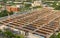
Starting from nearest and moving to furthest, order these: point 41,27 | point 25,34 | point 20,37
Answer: point 20,37 → point 25,34 → point 41,27

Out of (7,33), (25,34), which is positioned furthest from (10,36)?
(25,34)

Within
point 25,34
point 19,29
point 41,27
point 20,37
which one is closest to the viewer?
point 20,37

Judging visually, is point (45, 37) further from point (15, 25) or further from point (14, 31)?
point (15, 25)

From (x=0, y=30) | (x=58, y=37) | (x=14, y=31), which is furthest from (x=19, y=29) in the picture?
(x=58, y=37)

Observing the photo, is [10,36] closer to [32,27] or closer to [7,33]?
[7,33]

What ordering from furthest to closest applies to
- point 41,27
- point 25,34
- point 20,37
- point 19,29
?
point 41,27
point 19,29
point 25,34
point 20,37

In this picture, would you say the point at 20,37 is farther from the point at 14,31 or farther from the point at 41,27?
the point at 41,27

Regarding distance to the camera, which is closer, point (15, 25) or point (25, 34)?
point (25, 34)

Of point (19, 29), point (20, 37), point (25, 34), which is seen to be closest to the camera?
point (20, 37)

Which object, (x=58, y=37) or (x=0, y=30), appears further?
(x=0, y=30)
